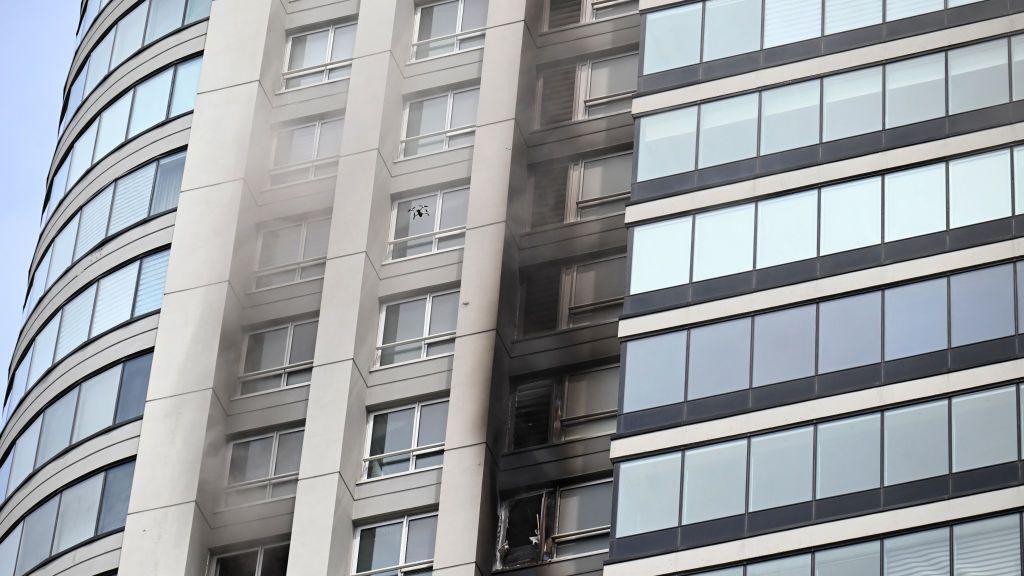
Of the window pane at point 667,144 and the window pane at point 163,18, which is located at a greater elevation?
the window pane at point 163,18

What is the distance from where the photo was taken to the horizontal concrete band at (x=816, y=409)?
44.5m

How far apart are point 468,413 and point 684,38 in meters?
10.5

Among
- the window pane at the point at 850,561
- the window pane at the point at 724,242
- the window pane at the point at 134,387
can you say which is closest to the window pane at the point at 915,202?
the window pane at the point at 724,242

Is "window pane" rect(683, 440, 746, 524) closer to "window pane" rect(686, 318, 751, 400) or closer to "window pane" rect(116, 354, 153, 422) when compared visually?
"window pane" rect(686, 318, 751, 400)

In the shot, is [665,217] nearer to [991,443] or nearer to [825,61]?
[825,61]

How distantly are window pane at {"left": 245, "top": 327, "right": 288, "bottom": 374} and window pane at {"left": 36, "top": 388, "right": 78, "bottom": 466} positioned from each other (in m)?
4.86

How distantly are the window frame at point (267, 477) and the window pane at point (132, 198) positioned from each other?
25.2ft

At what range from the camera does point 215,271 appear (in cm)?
5400

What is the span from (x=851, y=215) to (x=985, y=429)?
6.25 meters

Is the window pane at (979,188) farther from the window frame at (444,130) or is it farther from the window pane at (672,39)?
the window frame at (444,130)

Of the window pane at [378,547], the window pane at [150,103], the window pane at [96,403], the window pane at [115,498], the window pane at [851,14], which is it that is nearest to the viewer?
the window pane at [378,547]

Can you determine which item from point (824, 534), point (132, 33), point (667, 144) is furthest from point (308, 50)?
point (824, 534)

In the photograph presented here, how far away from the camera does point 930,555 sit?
4306 centimetres

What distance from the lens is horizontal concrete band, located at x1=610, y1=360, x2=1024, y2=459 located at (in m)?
44.5
